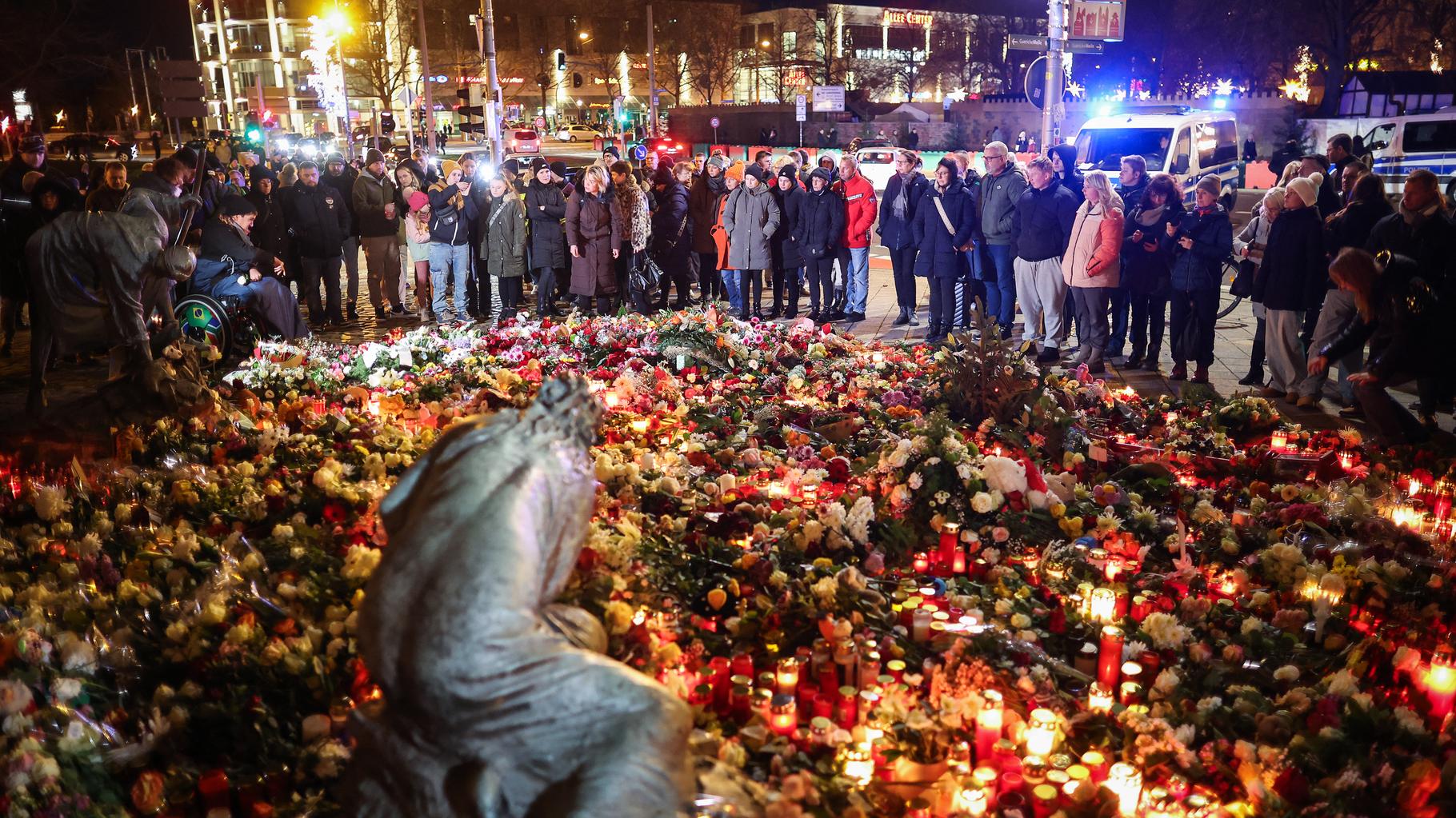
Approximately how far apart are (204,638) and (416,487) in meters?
2.17

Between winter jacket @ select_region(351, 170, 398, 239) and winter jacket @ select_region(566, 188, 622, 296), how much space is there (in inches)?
70.4

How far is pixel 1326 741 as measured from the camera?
3416 millimetres

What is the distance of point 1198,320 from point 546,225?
7.08m

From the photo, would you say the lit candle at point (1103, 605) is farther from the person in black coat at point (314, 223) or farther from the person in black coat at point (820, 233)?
the person in black coat at point (314, 223)

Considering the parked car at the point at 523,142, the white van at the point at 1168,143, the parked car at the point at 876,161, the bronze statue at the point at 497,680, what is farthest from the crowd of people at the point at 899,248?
the parked car at the point at 523,142

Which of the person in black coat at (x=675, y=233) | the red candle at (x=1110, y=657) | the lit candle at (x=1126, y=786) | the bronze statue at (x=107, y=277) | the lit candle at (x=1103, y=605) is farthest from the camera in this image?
the person in black coat at (x=675, y=233)

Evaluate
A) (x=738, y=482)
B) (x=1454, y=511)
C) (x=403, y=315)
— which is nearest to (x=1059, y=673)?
(x=738, y=482)

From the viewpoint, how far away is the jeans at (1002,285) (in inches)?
432

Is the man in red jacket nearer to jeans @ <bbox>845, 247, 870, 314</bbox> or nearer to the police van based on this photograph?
jeans @ <bbox>845, 247, 870, 314</bbox>

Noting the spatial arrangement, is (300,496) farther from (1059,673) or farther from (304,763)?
(1059,673)

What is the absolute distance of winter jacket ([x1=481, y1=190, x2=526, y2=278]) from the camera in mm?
12305

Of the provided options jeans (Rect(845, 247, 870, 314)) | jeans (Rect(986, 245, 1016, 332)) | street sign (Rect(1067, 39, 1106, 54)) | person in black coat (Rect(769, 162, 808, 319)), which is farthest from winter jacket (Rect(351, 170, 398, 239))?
street sign (Rect(1067, 39, 1106, 54))

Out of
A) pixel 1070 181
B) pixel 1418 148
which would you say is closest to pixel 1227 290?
pixel 1070 181

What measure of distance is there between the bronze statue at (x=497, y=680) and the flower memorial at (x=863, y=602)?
2.79 ft
